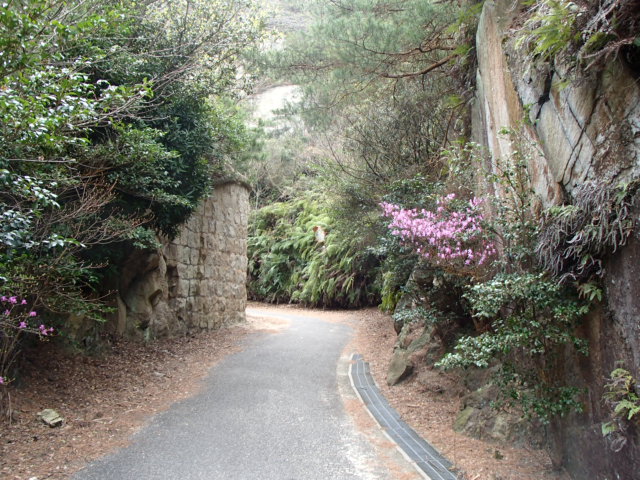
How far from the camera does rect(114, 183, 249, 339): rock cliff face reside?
8.46m

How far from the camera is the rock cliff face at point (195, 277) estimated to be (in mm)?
8461

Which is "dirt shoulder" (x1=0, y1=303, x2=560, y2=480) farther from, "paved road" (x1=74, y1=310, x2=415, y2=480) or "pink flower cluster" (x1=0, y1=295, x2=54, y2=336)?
"pink flower cluster" (x1=0, y1=295, x2=54, y2=336)

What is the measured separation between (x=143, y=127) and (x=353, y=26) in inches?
151

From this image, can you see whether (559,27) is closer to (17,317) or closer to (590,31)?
(590,31)

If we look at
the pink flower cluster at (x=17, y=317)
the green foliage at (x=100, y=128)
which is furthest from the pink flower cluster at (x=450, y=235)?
the pink flower cluster at (x=17, y=317)

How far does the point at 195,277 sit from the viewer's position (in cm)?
1046

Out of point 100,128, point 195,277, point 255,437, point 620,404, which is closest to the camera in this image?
point 620,404

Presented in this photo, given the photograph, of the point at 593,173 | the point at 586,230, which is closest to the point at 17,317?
the point at 586,230

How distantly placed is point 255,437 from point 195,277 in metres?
6.21

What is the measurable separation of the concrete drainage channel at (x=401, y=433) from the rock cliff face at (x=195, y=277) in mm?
4283

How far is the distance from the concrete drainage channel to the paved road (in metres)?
0.26

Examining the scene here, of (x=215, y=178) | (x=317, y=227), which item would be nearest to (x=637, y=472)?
(x=215, y=178)

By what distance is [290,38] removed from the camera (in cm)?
909

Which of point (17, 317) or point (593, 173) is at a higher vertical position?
point (593, 173)
